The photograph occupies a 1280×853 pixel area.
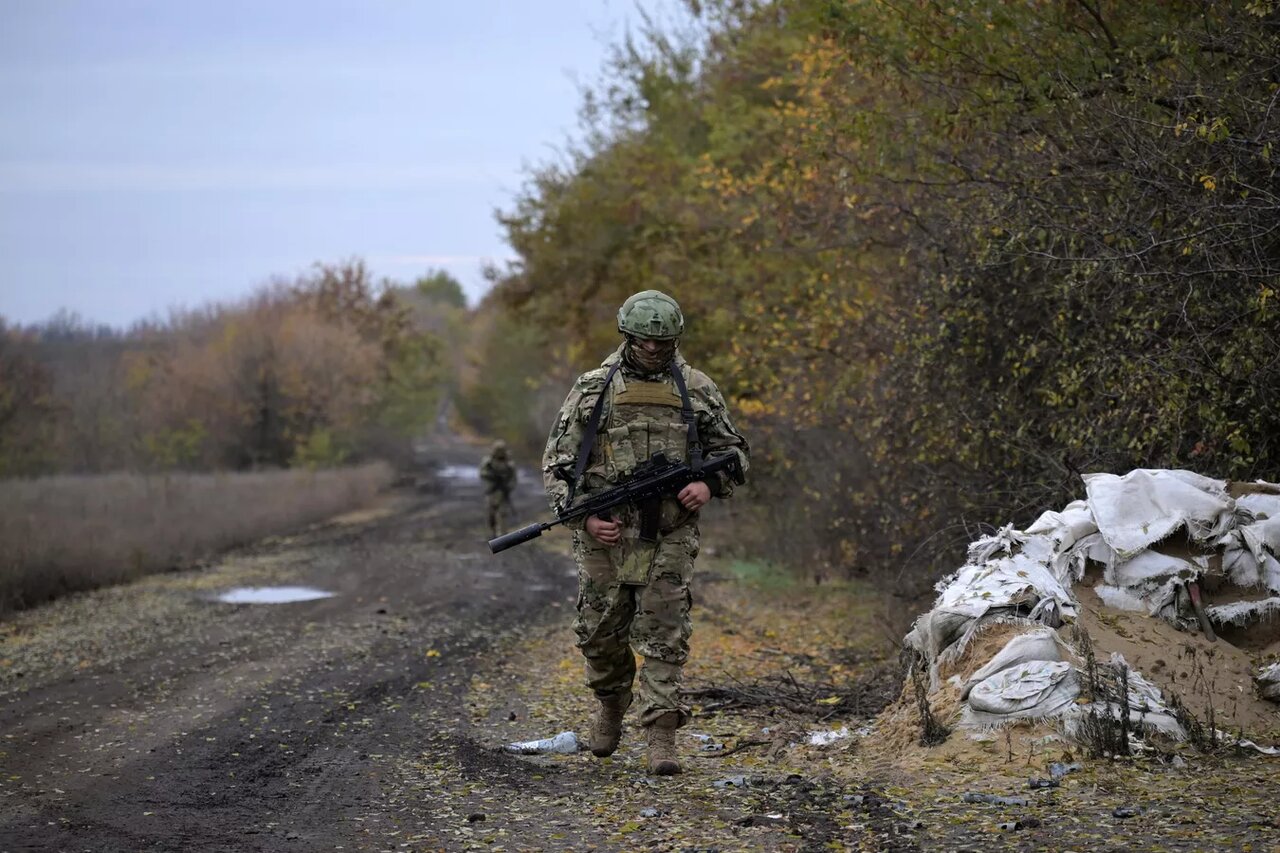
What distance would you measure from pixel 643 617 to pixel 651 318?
55.8 inches

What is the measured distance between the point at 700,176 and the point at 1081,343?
12294 mm

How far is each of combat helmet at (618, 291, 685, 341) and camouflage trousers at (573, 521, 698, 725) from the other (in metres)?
0.94

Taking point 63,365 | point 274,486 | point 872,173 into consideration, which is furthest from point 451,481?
point 872,173

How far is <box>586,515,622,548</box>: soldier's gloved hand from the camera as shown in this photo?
640 centimetres

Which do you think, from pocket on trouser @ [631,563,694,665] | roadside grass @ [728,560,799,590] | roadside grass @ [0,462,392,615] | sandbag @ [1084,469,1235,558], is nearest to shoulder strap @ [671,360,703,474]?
pocket on trouser @ [631,563,694,665]

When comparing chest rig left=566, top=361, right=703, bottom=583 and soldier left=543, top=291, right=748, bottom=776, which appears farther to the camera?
chest rig left=566, top=361, right=703, bottom=583

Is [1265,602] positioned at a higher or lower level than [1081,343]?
lower

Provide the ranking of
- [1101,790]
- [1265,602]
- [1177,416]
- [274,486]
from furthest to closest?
[274,486] < [1177,416] < [1265,602] < [1101,790]

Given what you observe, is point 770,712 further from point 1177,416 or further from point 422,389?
point 422,389

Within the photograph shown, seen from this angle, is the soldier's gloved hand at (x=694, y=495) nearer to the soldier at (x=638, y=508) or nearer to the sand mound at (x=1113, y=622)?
the soldier at (x=638, y=508)

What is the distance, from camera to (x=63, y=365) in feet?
129

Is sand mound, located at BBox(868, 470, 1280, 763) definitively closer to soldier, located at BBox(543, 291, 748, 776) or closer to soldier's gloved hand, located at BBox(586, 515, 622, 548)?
soldier, located at BBox(543, 291, 748, 776)

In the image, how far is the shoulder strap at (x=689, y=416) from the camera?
6.51 metres

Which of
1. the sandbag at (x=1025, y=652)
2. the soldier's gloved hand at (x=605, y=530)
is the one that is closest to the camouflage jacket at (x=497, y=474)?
the soldier's gloved hand at (x=605, y=530)
